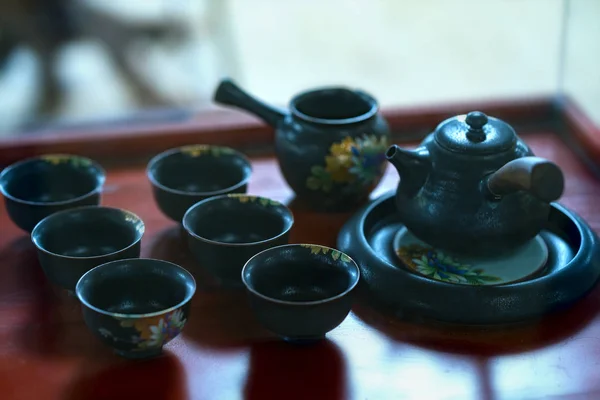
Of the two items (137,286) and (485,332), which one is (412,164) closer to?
(485,332)

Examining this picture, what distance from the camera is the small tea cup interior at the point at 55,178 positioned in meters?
1.15

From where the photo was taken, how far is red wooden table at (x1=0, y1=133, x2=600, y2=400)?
0.84m

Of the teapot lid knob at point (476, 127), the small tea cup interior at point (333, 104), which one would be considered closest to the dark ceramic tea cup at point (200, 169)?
the small tea cup interior at point (333, 104)

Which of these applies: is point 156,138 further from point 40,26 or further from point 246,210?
point 40,26

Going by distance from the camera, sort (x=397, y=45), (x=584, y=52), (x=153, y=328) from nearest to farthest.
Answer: (x=153, y=328)
(x=584, y=52)
(x=397, y=45)

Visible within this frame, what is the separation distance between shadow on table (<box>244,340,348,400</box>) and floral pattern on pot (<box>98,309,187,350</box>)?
0.09 m

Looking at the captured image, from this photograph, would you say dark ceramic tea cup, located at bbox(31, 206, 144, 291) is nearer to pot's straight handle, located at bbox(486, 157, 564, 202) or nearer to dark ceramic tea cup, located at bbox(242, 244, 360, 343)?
dark ceramic tea cup, located at bbox(242, 244, 360, 343)

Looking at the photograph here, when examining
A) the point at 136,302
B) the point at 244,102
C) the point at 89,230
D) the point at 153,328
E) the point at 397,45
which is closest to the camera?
the point at 153,328

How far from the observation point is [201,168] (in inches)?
46.4

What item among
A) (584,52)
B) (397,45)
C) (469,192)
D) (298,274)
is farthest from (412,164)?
(397,45)

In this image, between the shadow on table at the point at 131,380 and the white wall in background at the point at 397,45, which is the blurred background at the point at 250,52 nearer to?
the white wall in background at the point at 397,45

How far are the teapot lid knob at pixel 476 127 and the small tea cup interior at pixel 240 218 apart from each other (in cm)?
23

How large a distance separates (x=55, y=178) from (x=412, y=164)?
493 mm

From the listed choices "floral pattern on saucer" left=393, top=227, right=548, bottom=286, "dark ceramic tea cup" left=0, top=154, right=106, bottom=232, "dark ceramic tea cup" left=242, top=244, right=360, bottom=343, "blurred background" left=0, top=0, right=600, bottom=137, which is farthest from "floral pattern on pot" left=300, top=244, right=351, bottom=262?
"blurred background" left=0, top=0, right=600, bottom=137
